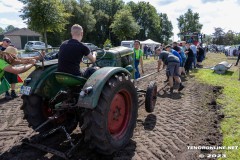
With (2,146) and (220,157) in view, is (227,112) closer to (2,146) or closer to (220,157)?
(220,157)

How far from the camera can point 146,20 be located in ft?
197

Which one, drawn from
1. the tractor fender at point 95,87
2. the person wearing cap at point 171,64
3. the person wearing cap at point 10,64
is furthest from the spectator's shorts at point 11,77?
the tractor fender at point 95,87

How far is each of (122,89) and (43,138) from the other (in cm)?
155

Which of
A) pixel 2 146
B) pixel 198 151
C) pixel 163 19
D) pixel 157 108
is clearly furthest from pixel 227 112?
pixel 163 19

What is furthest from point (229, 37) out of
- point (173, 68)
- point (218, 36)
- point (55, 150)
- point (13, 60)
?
point (55, 150)

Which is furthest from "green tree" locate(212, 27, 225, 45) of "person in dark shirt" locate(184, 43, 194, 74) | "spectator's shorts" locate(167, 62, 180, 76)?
"spectator's shorts" locate(167, 62, 180, 76)

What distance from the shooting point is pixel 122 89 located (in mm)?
3668

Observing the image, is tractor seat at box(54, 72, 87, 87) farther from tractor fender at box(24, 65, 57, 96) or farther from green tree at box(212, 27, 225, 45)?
green tree at box(212, 27, 225, 45)

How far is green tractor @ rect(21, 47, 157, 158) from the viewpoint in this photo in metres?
3.17

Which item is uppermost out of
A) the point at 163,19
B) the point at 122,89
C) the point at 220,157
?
the point at 163,19

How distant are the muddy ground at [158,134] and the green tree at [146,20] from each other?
54436mm

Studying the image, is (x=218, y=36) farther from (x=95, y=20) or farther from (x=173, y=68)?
(x=173, y=68)

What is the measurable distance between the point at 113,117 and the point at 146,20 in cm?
5878

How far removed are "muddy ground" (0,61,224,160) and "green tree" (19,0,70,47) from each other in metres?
12.9
